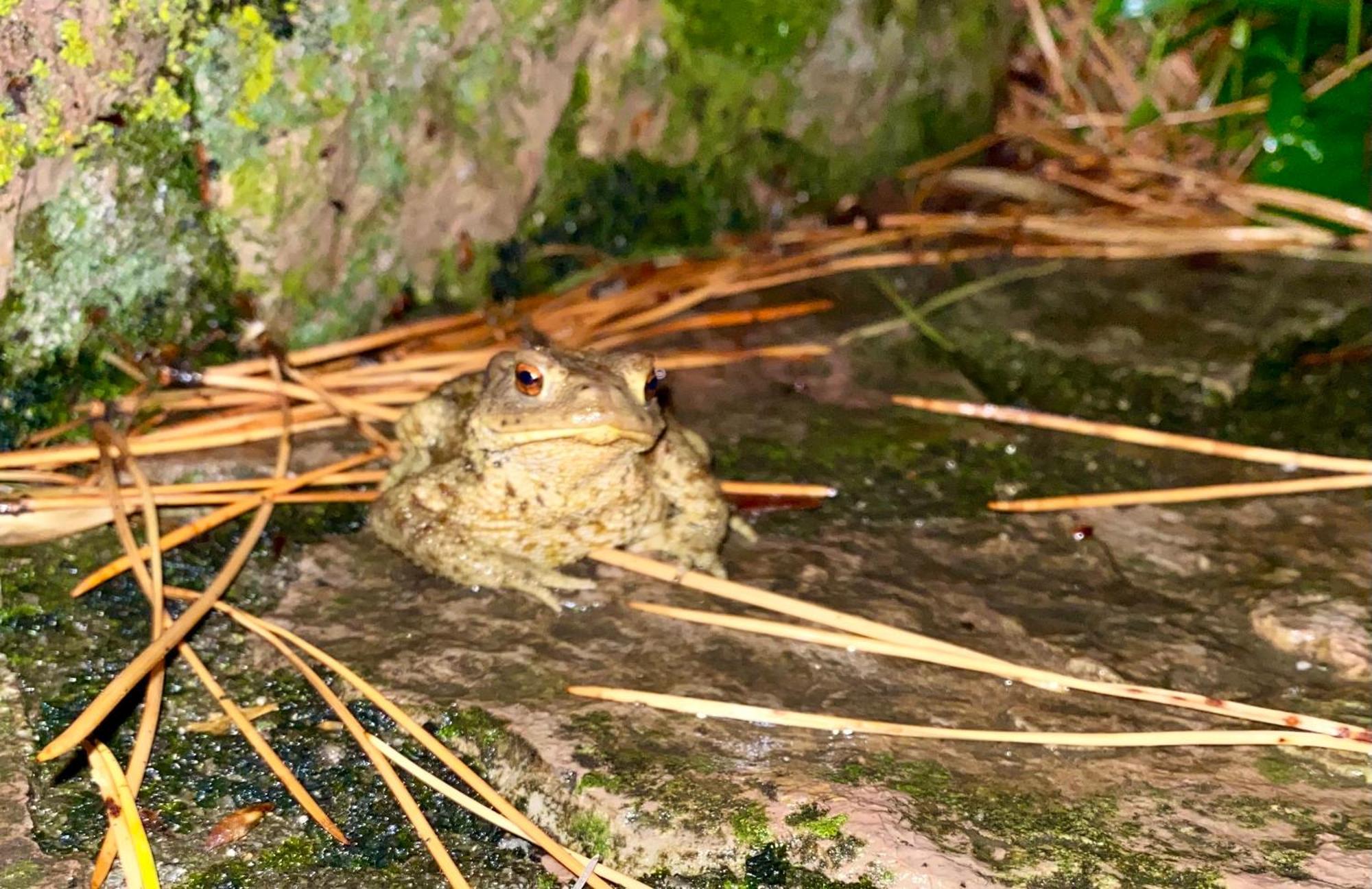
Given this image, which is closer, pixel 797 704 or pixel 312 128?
pixel 797 704

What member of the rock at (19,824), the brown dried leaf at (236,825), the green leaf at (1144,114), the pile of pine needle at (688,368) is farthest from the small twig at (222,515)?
the green leaf at (1144,114)

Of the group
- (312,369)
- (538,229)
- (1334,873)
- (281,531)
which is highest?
(538,229)

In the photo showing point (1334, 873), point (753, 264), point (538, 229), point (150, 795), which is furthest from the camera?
point (753, 264)

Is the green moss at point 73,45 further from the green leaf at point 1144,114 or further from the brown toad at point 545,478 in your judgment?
the green leaf at point 1144,114

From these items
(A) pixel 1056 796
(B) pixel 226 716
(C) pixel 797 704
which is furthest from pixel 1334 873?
(B) pixel 226 716

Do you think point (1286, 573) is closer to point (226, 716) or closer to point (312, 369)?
point (226, 716)

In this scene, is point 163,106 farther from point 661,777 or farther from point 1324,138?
point 1324,138
